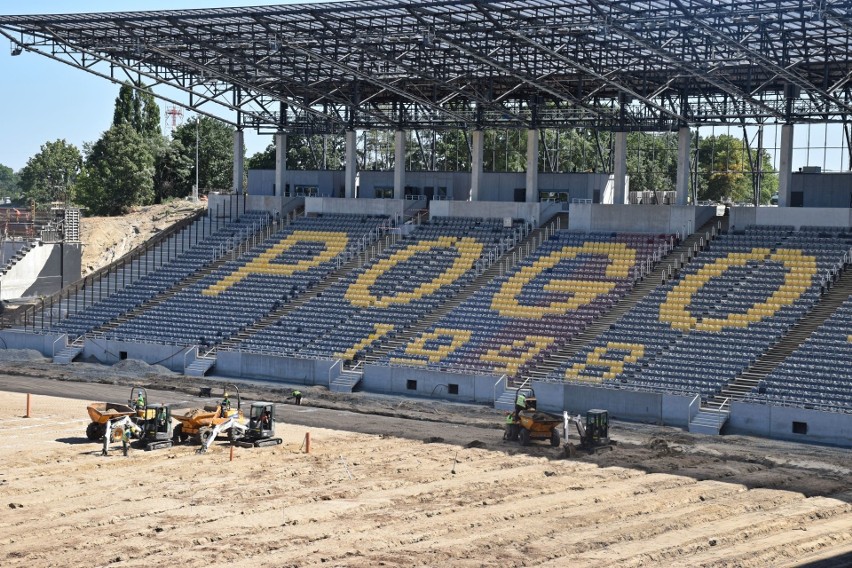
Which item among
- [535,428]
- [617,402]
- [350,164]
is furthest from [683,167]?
[535,428]

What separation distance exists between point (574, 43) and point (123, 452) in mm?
24271

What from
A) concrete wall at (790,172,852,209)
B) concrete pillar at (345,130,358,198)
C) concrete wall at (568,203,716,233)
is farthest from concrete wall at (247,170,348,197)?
concrete wall at (790,172,852,209)

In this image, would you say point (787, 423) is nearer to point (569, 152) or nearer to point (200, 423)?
point (200, 423)

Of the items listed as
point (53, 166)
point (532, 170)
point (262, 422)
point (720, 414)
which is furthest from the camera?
point (53, 166)

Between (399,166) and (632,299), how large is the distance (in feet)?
64.8

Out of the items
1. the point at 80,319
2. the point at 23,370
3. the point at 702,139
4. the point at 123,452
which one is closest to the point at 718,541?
the point at 123,452

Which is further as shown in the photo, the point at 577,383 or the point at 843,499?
the point at 577,383

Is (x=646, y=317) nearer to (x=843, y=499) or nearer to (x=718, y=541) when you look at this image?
(x=843, y=499)

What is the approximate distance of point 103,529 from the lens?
30.0 meters

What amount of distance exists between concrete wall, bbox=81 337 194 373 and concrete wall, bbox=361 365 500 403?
9.47m

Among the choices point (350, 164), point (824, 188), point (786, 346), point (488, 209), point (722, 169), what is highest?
point (722, 169)

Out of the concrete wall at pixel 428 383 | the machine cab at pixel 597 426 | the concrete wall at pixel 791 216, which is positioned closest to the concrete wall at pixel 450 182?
the concrete wall at pixel 791 216

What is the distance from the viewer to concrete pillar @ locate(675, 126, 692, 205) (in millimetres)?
61375

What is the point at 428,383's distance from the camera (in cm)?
5159
